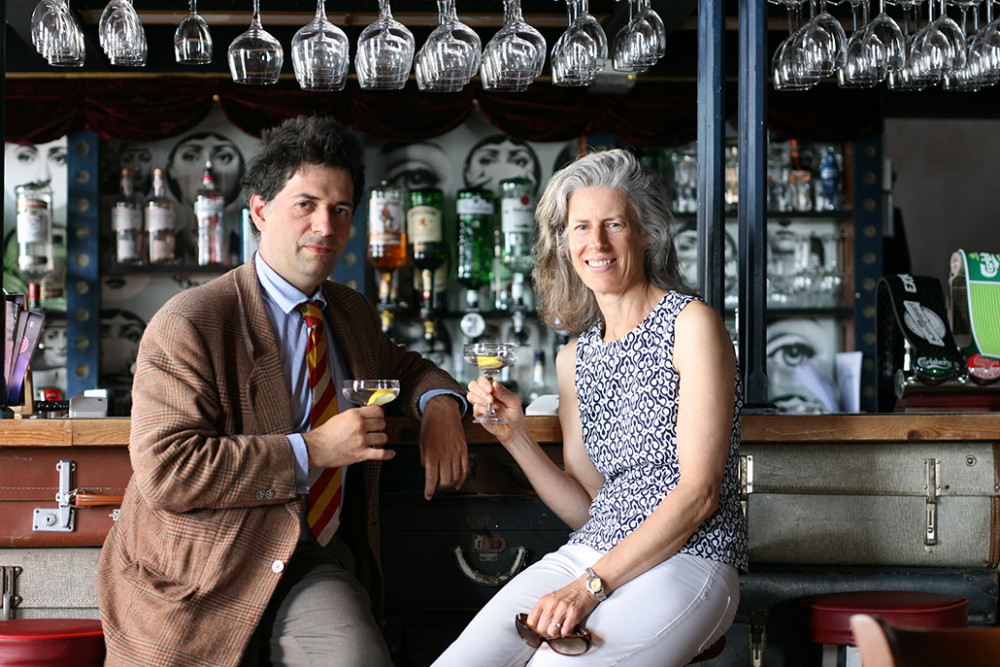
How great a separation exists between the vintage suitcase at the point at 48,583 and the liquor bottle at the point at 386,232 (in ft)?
9.57

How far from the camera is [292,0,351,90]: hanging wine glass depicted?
272 cm

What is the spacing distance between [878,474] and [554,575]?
3.09ft

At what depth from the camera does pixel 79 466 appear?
7.60ft

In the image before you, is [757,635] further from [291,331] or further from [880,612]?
[291,331]

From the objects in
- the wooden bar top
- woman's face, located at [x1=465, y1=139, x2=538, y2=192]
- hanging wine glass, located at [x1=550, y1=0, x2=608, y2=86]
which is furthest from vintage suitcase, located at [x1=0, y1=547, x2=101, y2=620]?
woman's face, located at [x1=465, y1=139, x2=538, y2=192]

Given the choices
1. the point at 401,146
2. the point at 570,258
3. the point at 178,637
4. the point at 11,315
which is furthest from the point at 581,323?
the point at 401,146

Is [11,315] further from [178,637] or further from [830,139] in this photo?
[830,139]

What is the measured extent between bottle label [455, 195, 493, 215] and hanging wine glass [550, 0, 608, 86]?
2.30 m

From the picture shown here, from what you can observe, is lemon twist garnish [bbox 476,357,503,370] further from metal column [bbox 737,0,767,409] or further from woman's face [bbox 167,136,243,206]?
woman's face [bbox 167,136,243,206]

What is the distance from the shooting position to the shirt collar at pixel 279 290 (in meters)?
2.12

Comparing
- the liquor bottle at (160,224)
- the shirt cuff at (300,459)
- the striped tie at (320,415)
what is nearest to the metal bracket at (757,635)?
the striped tie at (320,415)

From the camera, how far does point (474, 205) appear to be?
5227 millimetres

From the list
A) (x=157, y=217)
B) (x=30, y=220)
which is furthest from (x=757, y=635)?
(x=30, y=220)

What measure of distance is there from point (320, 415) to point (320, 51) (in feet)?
3.70
